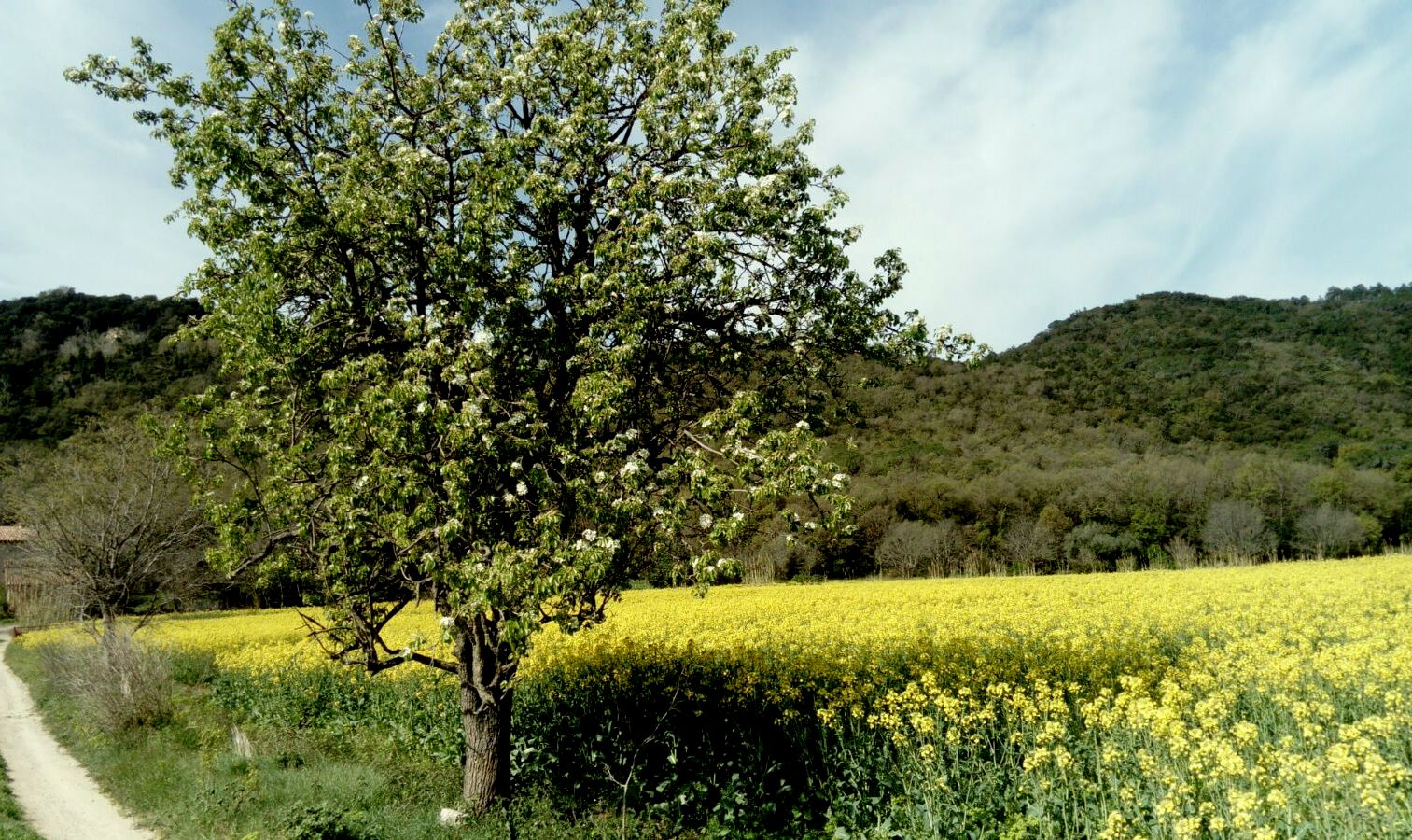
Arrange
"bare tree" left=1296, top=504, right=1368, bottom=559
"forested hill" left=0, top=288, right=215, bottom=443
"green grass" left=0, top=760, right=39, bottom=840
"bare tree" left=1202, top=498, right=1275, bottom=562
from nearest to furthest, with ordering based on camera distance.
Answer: "green grass" left=0, top=760, right=39, bottom=840, "forested hill" left=0, top=288, right=215, bottom=443, "bare tree" left=1296, top=504, right=1368, bottom=559, "bare tree" left=1202, top=498, right=1275, bottom=562

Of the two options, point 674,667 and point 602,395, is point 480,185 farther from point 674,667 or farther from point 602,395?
point 674,667

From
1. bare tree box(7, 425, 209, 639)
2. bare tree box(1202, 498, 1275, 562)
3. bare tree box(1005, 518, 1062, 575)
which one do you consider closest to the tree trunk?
bare tree box(7, 425, 209, 639)

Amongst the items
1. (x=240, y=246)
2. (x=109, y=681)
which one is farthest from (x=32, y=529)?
(x=240, y=246)

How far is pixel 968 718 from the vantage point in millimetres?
7914

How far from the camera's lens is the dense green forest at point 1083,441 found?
6862 cm

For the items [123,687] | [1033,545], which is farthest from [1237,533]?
[123,687]

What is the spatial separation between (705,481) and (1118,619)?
55.6ft

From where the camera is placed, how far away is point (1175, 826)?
493 cm

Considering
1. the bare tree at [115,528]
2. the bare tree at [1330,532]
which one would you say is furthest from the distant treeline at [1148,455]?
the bare tree at [115,528]

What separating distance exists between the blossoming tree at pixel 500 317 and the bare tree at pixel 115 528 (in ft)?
54.7

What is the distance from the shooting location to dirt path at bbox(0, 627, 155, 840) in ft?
35.6

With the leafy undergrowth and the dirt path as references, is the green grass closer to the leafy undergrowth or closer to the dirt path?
the leafy undergrowth

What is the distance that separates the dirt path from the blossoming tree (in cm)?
572

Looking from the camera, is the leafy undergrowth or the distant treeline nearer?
the leafy undergrowth
